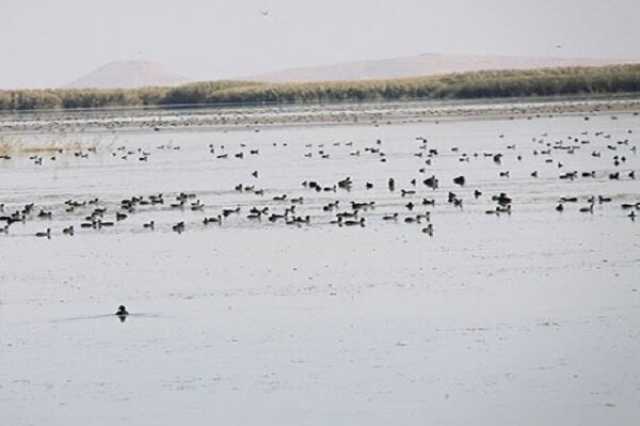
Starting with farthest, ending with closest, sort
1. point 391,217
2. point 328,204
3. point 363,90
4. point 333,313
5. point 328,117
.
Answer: point 363,90 < point 328,117 < point 328,204 < point 391,217 < point 333,313

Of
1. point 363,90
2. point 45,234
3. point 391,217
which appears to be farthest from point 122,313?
point 363,90

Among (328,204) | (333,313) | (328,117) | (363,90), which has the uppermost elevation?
(333,313)

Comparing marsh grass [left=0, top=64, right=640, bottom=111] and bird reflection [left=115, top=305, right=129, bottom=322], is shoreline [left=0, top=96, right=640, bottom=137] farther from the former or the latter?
bird reflection [left=115, top=305, right=129, bottom=322]

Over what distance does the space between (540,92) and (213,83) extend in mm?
29792

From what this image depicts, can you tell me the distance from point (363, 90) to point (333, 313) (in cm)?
10539

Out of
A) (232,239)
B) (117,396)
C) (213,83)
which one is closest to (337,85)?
(213,83)

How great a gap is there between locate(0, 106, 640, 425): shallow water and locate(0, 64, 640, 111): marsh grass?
73640mm

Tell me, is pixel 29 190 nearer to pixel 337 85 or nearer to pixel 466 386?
pixel 466 386

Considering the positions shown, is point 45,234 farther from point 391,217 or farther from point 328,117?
point 328,117

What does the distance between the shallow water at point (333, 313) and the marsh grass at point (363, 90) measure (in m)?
73.6

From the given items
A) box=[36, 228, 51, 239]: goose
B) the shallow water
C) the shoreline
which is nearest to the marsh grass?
the shoreline

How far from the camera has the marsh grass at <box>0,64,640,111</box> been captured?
114m

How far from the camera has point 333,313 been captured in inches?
885

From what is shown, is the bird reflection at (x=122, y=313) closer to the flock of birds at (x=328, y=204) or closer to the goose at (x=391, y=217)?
the flock of birds at (x=328, y=204)
